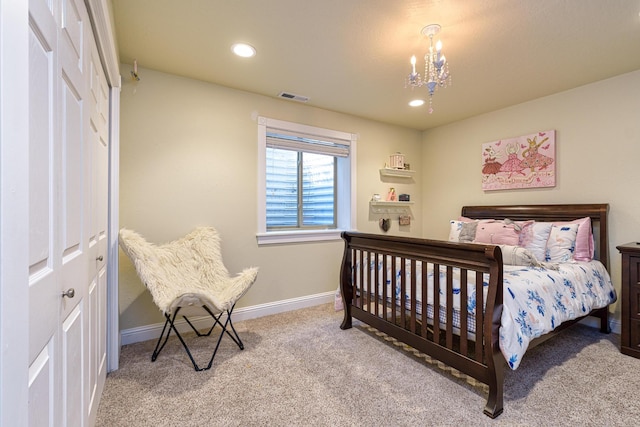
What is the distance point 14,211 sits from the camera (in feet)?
1.80

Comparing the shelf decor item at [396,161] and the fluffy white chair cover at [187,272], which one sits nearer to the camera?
the fluffy white chair cover at [187,272]

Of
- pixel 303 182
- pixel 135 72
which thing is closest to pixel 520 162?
pixel 303 182

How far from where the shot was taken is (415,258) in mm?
2084

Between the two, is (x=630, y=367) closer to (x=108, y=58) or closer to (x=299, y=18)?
(x=299, y=18)

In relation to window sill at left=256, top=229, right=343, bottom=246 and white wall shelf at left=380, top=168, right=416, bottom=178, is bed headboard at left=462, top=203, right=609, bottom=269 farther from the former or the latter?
window sill at left=256, top=229, right=343, bottom=246

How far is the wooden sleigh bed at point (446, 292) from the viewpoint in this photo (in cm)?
160

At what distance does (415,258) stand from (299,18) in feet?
5.84

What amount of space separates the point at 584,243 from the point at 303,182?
2.83 meters

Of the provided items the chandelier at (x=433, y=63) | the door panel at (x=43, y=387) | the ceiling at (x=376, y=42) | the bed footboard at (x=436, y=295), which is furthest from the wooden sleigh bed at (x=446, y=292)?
the door panel at (x=43, y=387)

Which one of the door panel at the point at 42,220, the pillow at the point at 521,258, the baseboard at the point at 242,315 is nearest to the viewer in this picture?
the door panel at the point at 42,220

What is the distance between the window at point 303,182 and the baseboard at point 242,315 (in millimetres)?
676

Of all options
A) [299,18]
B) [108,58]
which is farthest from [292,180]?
[108,58]

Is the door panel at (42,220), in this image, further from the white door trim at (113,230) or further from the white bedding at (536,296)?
the white bedding at (536,296)

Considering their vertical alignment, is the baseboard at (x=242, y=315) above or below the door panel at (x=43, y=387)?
Answer: below
